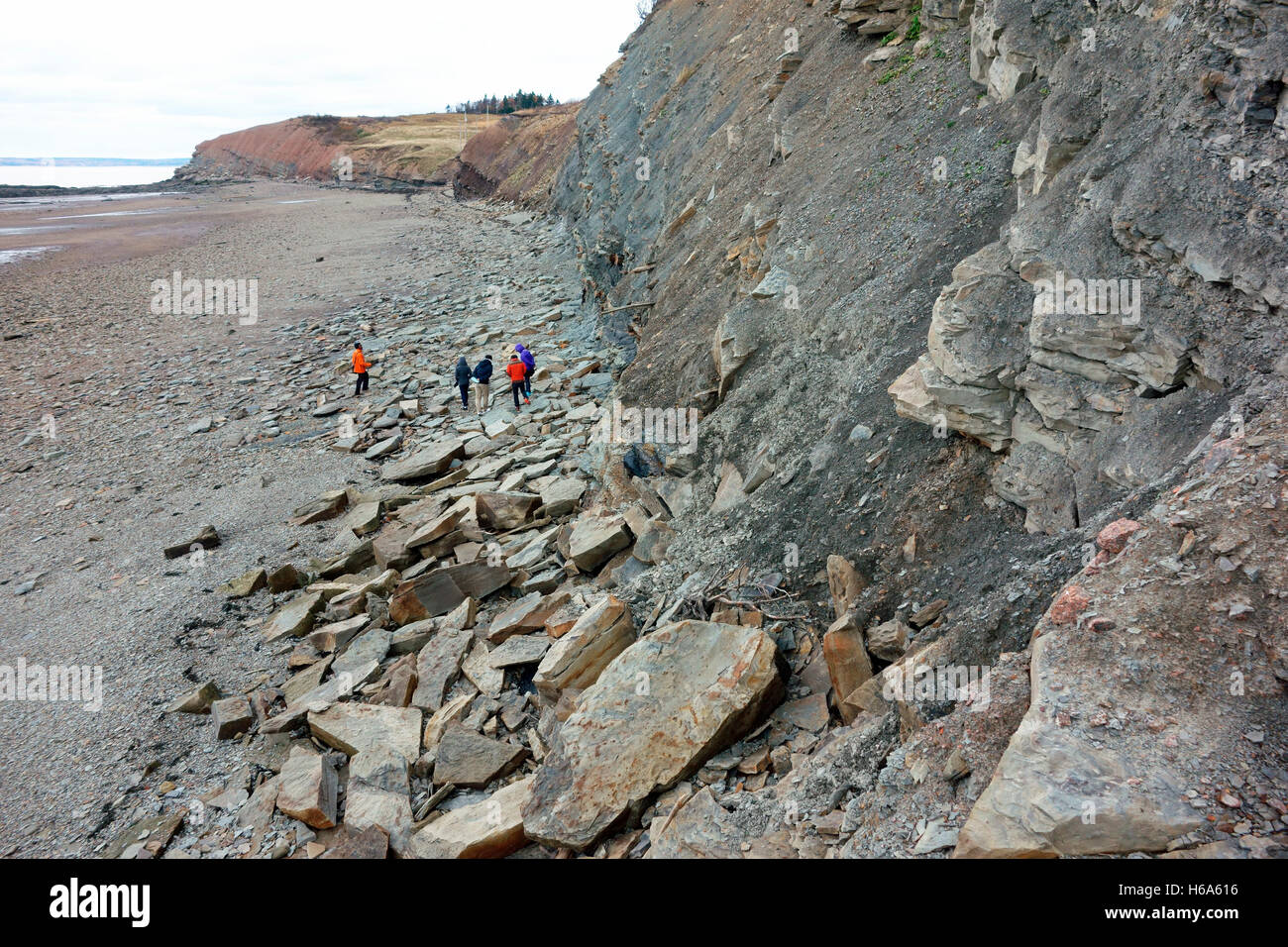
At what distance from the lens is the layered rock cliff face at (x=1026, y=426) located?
3.54m

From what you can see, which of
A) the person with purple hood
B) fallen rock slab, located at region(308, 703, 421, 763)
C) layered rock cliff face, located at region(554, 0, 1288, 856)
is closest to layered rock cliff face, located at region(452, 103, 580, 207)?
the person with purple hood

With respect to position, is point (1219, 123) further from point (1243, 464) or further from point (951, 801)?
point (951, 801)

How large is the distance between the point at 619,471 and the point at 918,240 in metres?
4.93

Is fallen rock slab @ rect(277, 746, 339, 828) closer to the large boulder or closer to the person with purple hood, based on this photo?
the large boulder

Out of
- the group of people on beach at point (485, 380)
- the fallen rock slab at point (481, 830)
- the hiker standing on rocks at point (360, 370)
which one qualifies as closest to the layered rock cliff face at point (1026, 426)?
the fallen rock slab at point (481, 830)

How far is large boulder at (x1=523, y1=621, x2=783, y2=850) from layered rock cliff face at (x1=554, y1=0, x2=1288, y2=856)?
0.47 metres

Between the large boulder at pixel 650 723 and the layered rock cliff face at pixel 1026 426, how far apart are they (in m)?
0.47

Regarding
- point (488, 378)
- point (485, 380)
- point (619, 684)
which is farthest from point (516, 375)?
point (619, 684)

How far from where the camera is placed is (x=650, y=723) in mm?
5641

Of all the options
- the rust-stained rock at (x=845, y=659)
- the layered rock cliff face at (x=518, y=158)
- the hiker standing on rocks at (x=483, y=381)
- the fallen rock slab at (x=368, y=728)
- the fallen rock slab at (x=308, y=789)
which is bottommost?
the fallen rock slab at (x=308, y=789)

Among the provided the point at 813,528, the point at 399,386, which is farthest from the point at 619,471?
the point at 399,386

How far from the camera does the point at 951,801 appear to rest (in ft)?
12.7

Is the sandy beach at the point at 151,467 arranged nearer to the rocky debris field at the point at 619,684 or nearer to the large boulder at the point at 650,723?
the rocky debris field at the point at 619,684

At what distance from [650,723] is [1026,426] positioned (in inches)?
149
